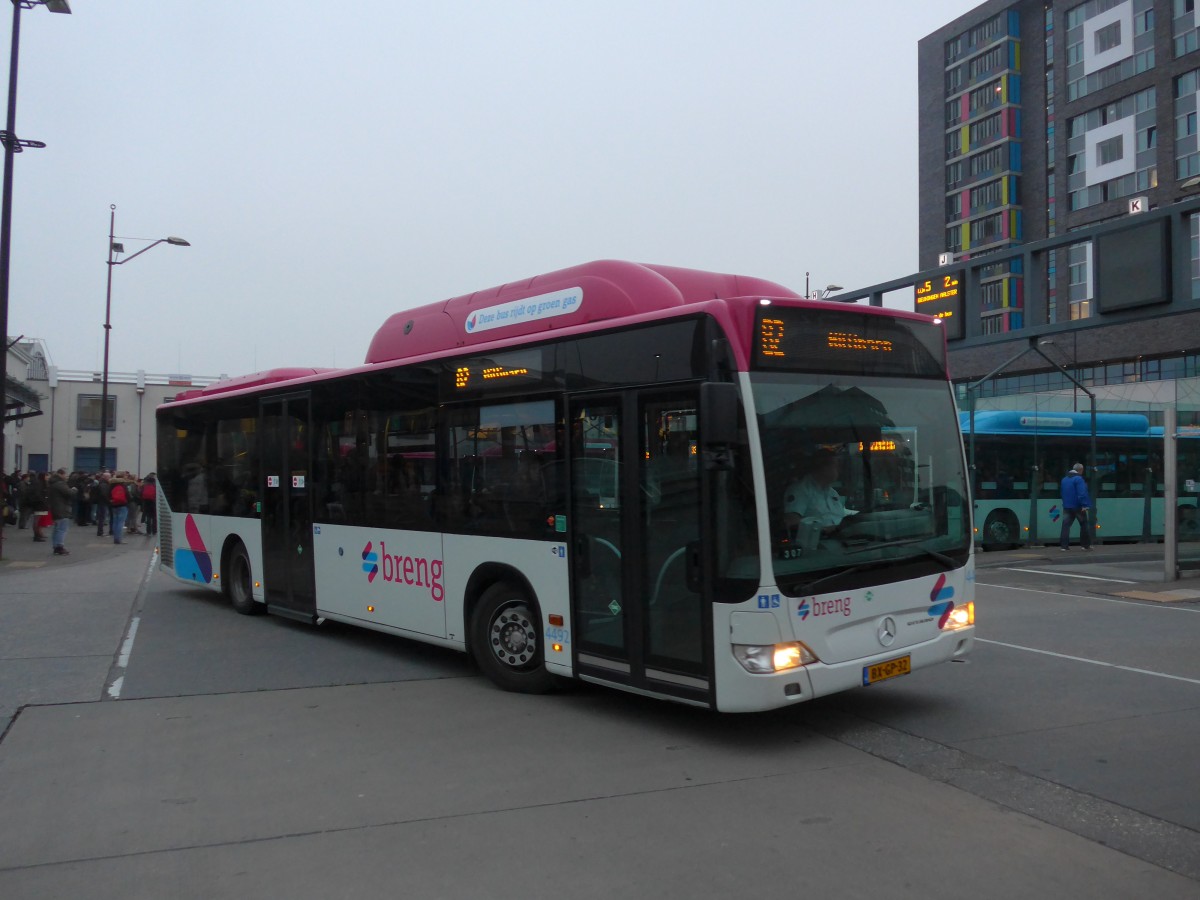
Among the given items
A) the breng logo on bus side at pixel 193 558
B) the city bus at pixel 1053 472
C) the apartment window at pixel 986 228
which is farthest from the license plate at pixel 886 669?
the apartment window at pixel 986 228

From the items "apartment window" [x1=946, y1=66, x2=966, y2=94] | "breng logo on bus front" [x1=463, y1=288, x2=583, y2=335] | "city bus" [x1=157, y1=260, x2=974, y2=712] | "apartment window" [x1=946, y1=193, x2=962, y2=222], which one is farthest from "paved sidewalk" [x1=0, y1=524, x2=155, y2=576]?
"apartment window" [x1=946, y1=66, x2=966, y2=94]

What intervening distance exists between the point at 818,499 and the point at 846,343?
1.16 metres

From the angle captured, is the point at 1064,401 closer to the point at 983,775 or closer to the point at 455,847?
the point at 983,775

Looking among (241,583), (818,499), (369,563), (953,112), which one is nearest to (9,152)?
(241,583)

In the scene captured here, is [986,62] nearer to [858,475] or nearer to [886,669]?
[858,475]

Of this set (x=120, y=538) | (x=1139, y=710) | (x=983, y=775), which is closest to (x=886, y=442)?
(x=983, y=775)

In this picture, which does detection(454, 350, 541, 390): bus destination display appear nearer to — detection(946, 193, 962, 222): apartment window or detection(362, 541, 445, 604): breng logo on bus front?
detection(362, 541, 445, 604): breng logo on bus front

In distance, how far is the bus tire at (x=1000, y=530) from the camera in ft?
73.0

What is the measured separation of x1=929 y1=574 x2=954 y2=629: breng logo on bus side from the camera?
719cm

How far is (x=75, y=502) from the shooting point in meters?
34.3

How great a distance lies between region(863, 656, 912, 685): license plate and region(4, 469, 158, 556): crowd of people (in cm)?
1872

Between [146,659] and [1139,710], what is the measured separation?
8793 millimetres

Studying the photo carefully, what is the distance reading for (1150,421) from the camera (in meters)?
25.0

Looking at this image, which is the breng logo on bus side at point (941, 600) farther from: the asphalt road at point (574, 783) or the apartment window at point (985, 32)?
the apartment window at point (985, 32)
